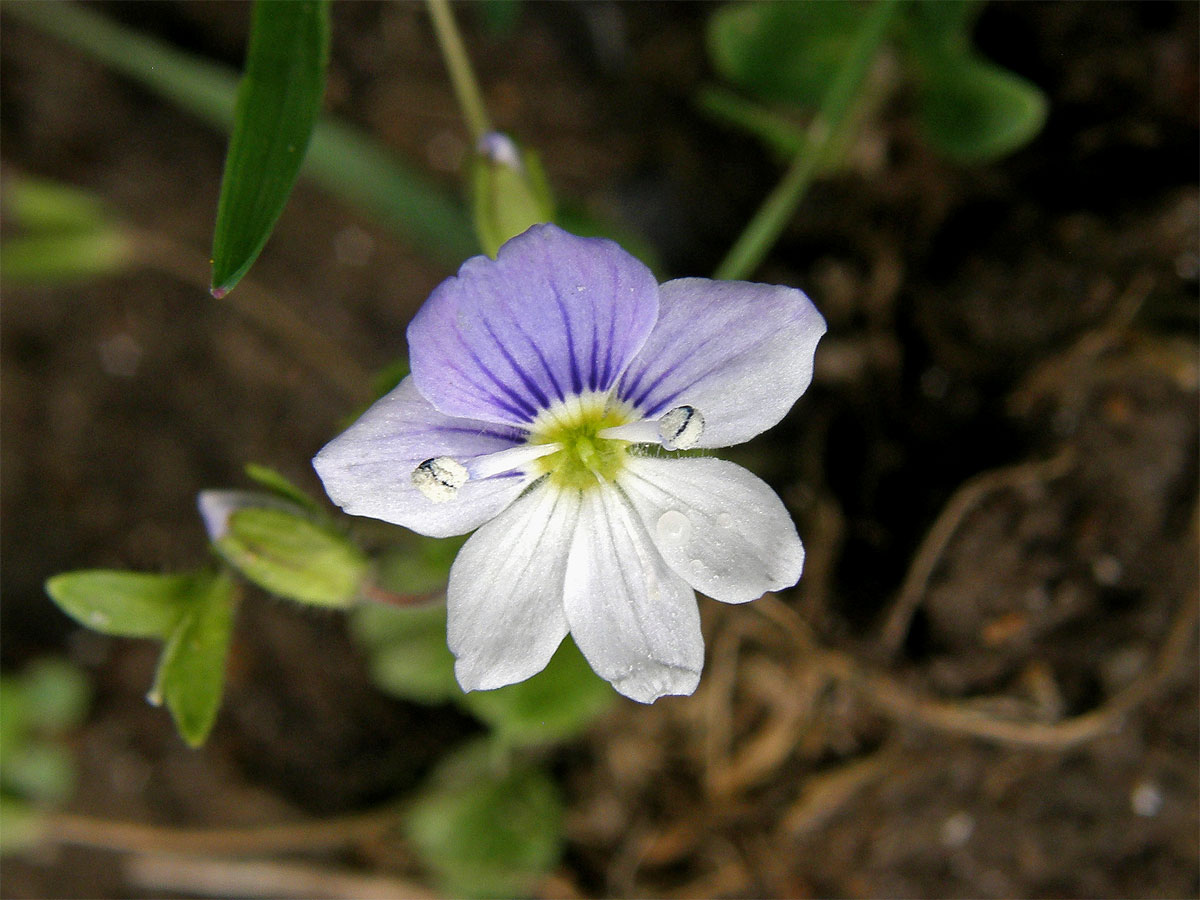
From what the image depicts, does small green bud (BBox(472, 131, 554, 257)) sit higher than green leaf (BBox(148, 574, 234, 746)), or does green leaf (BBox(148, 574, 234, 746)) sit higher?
small green bud (BBox(472, 131, 554, 257))

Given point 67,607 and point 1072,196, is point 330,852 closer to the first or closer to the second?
point 67,607

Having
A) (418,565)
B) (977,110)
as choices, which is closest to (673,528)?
(418,565)

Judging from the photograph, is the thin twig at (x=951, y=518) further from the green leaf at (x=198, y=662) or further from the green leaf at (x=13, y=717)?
the green leaf at (x=13, y=717)

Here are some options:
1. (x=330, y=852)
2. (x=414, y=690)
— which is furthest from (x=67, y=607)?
(x=330, y=852)

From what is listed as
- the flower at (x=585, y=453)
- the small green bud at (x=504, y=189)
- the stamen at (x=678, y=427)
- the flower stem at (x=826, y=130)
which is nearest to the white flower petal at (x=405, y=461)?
the flower at (x=585, y=453)

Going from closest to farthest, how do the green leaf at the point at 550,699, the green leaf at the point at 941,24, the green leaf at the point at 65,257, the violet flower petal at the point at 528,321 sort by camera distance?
the violet flower petal at the point at 528,321, the green leaf at the point at 941,24, the green leaf at the point at 550,699, the green leaf at the point at 65,257

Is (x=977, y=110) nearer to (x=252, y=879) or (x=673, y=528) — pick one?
(x=673, y=528)

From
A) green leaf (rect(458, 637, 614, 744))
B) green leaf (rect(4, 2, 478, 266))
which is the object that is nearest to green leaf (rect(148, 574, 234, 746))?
green leaf (rect(458, 637, 614, 744))

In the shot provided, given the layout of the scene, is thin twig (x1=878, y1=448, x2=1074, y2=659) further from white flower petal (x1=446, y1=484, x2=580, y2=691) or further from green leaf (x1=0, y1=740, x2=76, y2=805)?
green leaf (x1=0, y1=740, x2=76, y2=805)
